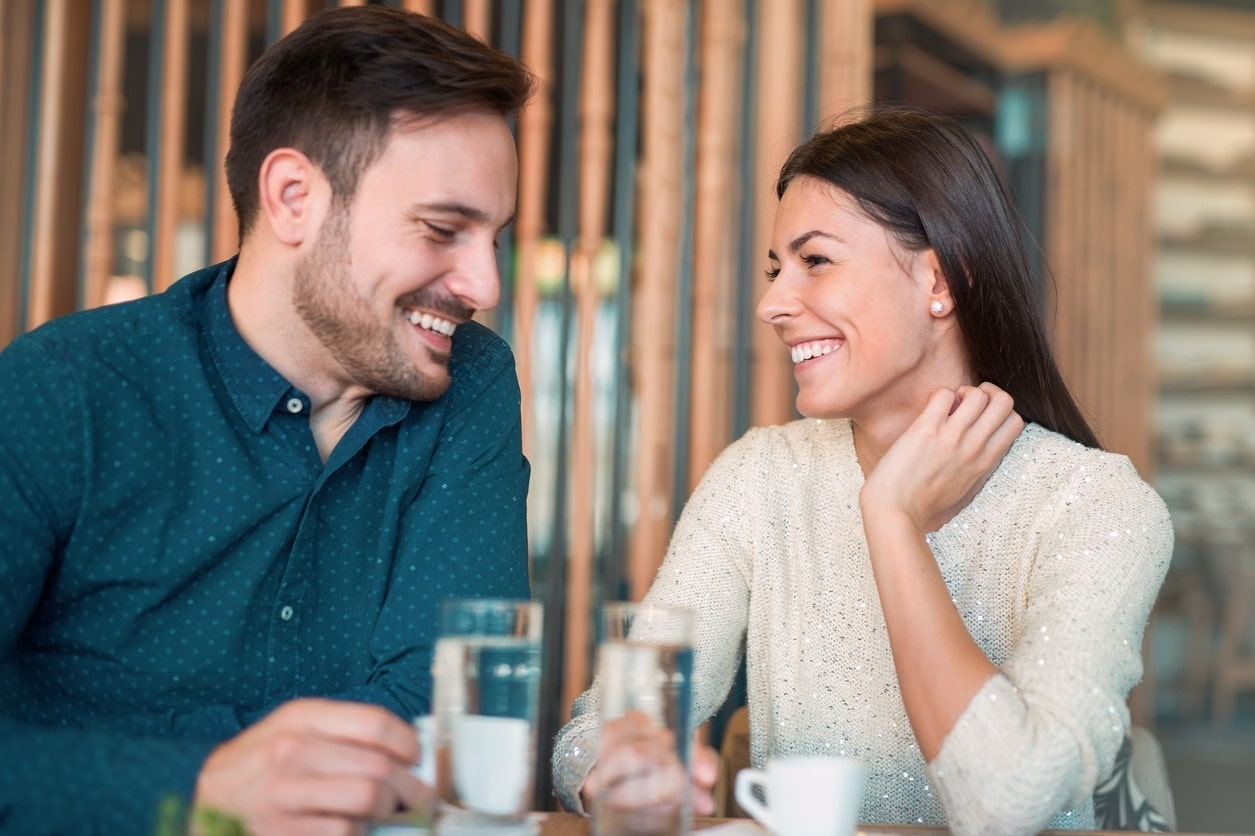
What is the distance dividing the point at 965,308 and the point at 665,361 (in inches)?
49.6

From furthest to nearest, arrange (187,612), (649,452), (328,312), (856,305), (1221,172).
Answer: (1221,172)
(649,452)
(856,305)
(328,312)
(187,612)

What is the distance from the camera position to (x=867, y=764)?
1.47 meters

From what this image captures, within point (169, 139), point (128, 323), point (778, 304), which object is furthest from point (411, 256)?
point (169, 139)

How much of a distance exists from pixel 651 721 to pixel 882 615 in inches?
28.6

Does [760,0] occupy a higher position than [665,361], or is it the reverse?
[760,0]

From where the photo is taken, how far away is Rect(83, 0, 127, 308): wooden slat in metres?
2.76

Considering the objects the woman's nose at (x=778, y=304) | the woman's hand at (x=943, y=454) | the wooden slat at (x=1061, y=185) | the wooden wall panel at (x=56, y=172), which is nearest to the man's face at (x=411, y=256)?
the woman's nose at (x=778, y=304)

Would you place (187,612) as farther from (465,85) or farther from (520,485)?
(465,85)

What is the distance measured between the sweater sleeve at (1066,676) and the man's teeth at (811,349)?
328 mm

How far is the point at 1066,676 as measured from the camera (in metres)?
1.14

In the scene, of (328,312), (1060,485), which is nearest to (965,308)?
(1060,485)

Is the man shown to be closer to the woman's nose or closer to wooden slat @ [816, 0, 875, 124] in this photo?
the woman's nose

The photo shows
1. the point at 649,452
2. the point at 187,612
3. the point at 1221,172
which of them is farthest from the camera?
the point at 1221,172

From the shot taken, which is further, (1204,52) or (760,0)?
(1204,52)
